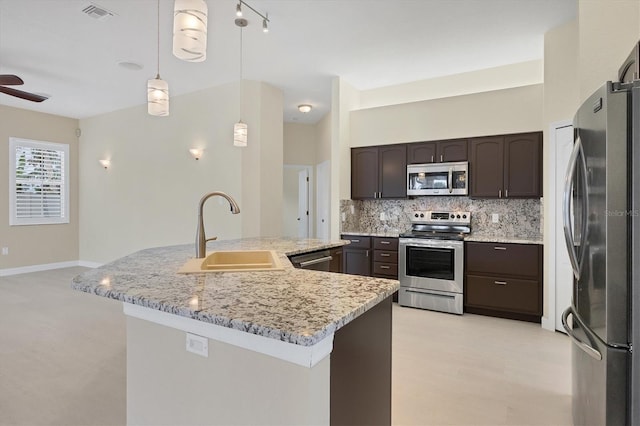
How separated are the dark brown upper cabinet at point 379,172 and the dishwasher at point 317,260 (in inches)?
77.2

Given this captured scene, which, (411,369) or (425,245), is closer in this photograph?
(411,369)

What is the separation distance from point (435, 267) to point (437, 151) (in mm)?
1535

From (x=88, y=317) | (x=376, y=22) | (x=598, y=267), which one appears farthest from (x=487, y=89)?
(x=88, y=317)

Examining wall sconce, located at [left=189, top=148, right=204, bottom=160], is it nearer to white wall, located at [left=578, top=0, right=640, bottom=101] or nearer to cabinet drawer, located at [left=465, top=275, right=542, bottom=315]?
cabinet drawer, located at [left=465, top=275, right=542, bottom=315]

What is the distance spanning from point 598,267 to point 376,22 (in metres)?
2.95

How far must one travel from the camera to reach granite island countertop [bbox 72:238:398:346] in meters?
1.07

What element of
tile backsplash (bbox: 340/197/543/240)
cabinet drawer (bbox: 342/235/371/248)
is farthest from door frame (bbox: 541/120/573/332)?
cabinet drawer (bbox: 342/235/371/248)

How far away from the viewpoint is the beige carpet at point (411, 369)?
86.1 inches

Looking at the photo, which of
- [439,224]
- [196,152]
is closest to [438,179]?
[439,224]

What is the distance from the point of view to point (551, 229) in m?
3.67

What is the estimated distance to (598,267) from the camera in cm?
151

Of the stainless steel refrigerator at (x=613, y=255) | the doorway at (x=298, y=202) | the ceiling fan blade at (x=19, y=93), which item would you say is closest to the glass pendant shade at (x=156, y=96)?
the ceiling fan blade at (x=19, y=93)

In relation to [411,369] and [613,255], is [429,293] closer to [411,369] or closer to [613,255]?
[411,369]

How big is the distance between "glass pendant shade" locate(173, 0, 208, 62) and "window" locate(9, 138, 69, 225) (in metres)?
6.51
